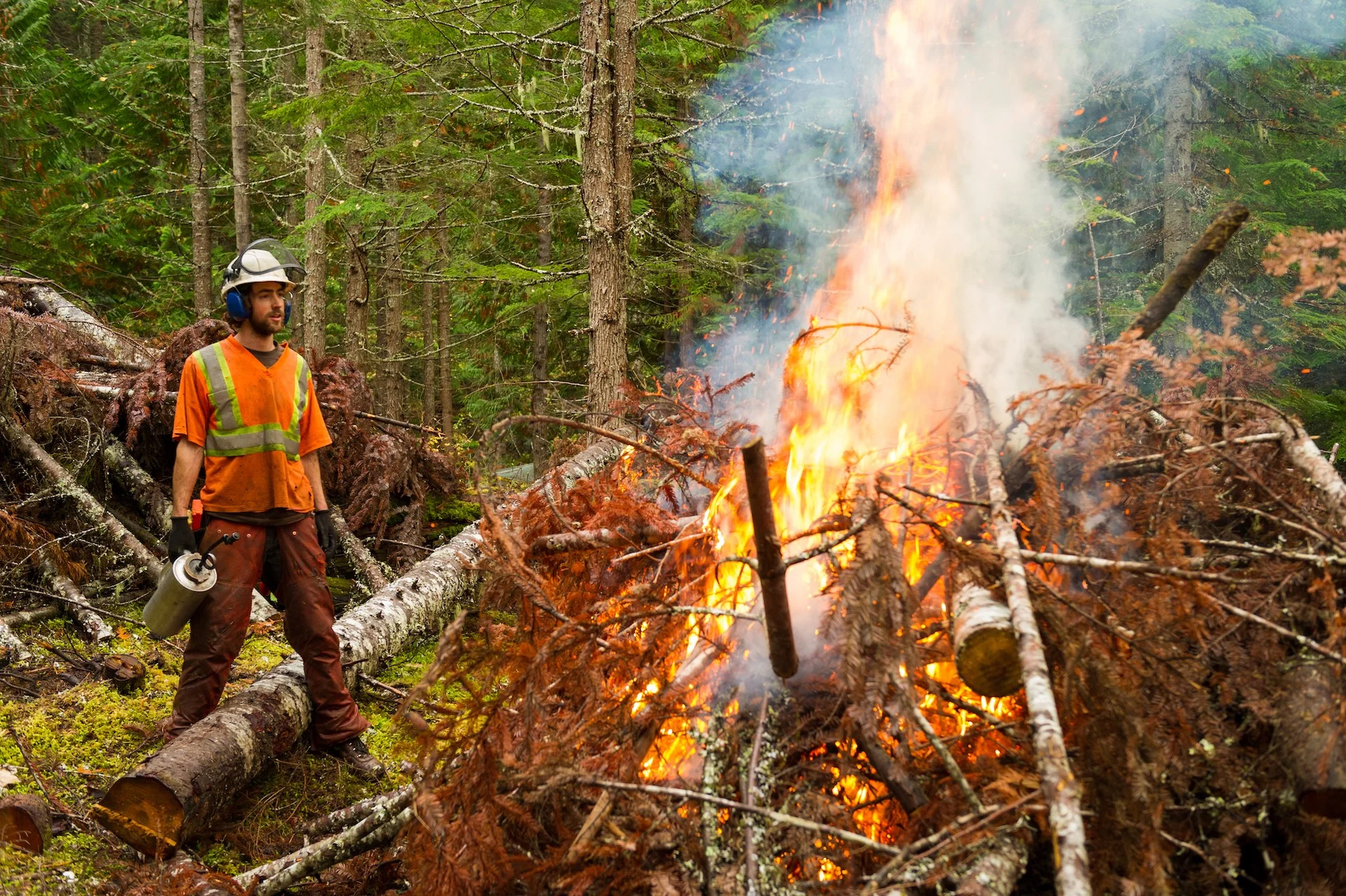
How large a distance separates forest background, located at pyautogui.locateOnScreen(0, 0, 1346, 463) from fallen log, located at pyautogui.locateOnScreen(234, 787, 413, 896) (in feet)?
18.1

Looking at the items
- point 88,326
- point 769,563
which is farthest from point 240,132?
point 769,563

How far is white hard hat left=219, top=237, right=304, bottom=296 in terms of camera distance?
4191 mm

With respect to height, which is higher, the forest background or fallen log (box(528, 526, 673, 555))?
the forest background

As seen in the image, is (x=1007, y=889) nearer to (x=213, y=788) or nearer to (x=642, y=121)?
Answer: (x=213, y=788)

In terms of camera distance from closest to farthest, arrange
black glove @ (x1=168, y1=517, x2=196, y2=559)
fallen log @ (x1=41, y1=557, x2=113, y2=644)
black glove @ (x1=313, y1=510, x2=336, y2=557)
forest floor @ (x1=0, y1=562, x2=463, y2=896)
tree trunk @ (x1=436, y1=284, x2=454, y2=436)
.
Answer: forest floor @ (x1=0, y1=562, x2=463, y2=896), black glove @ (x1=168, y1=517, x2=196, y2=559), black glove @ (x1=313, y1=510, x2=336, y2=557), fallen log @ (x1=41, y1=557, x2=113, y2=644), tree trunk @ (x1=436, y1=284, x2=454, y2=436)

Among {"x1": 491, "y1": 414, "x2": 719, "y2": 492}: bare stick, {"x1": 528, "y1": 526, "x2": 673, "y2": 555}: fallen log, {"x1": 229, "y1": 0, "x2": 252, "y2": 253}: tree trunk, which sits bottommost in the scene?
{"x1": 528, "y1": 526, "x2": 673, "y2": 555}: fallen log

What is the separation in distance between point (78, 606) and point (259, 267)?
2.90m

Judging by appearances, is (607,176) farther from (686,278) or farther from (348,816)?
(348,816)

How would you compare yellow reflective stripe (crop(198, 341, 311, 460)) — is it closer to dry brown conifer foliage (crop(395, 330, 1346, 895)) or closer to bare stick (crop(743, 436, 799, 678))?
dry brown conifer foliage (crop(395, 330, 1346, 895))

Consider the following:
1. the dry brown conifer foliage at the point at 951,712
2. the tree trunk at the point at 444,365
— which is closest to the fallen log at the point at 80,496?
the dry brown conifer foliage at the point at 951,712

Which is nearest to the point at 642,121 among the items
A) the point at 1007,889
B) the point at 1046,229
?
the point at 1046,229

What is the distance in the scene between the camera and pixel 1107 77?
1234 centimetres

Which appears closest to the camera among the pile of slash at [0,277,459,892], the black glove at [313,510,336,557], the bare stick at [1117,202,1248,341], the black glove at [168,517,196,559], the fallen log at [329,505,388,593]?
the bare stick at [1117,202,1248,341]

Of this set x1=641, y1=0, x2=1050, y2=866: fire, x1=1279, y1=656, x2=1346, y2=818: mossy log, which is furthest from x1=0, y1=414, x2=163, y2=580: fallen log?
x1=1279, y1=656, x2=1346, y2=818: mossy log
